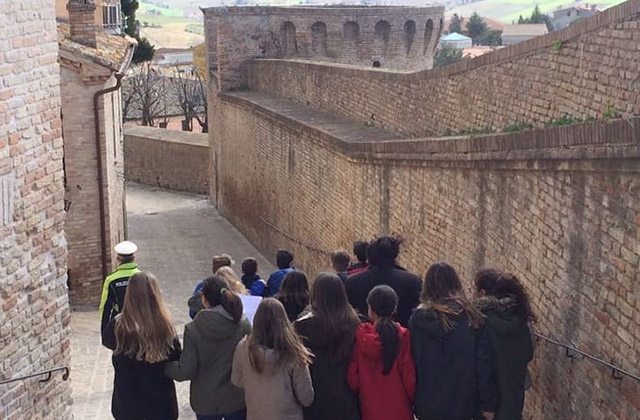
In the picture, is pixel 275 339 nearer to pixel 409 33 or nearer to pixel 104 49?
pixel 104 49

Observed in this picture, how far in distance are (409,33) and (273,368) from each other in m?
27.0

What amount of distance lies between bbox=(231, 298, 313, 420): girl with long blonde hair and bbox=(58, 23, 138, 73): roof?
11.3 meters

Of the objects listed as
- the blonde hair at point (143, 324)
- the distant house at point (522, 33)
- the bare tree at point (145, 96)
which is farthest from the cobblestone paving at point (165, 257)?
the distant house at point (522, 33)

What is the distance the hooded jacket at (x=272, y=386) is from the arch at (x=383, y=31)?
1017 inches

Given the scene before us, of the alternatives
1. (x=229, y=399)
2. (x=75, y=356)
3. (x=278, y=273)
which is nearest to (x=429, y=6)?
(x=75, y=356)

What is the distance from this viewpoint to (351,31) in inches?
1231

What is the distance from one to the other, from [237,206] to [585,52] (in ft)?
60.6

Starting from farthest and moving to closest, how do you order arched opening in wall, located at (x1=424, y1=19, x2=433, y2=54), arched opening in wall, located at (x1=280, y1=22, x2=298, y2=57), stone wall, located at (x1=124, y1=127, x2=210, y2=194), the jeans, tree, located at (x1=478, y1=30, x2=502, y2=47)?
tree, located at (x1=478, y1=30, x2=502, y2=47) < stone wall, located at (x1=124, y1=127, x2=210, y2=194) < arched opening in wall, located at (x1=424, y1=19, x2=433, y2=54) < arched opening in wall, located at (x1=280, y1=22, x2=298, y2=57) < the jeans

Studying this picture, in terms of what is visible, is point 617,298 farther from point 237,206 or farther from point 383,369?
point 237,206

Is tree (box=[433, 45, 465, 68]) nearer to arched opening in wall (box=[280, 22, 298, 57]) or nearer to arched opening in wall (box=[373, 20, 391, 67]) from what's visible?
arched opening in wall (box=[373, 20, 391, 67])

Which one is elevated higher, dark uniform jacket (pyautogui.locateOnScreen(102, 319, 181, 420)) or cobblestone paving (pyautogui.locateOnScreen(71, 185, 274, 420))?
dark uniform jacket (pyautogui.locateOnScreen(102, 319, 181, 420))

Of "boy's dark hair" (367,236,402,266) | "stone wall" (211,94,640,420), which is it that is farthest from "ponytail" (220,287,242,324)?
"stone wall" (211,94,640,420)

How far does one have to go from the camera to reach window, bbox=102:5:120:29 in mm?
25459

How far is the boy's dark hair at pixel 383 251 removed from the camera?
296 inches
